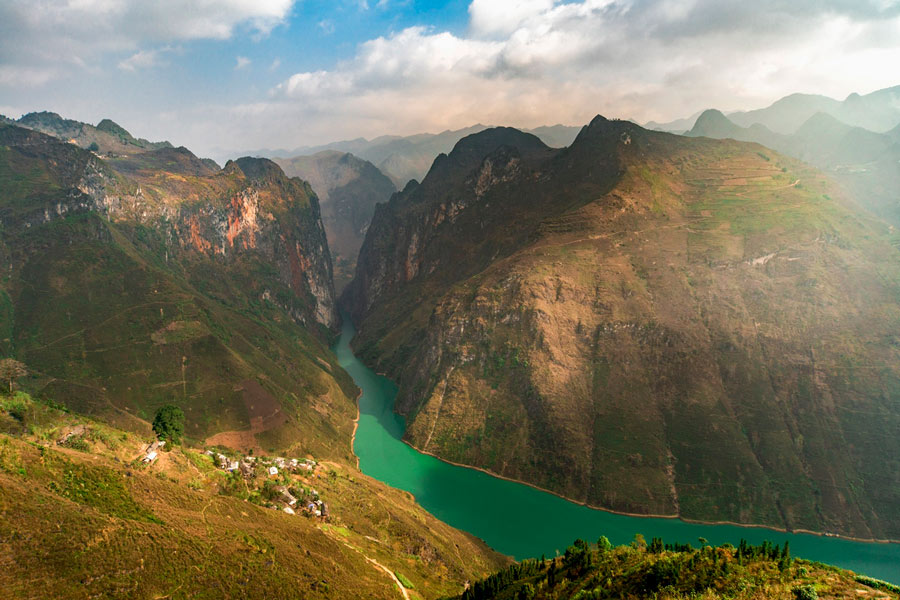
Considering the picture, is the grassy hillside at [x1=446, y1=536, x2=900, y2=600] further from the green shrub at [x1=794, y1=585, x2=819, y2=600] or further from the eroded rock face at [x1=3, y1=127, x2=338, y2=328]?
the eroded rock face at [x1=3, y1=127, x2=338, y2=328]

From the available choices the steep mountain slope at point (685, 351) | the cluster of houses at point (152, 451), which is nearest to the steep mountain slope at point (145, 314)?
the cluster of houses at point (152, 451)

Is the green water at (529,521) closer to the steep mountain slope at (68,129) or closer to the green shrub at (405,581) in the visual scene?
the green shrub at (405,581)

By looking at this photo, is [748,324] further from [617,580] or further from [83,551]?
[83,551]

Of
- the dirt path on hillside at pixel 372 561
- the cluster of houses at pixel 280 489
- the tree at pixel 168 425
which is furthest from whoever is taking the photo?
the tree at pixel 168 425

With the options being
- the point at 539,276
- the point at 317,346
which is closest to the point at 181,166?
the point at 317,346

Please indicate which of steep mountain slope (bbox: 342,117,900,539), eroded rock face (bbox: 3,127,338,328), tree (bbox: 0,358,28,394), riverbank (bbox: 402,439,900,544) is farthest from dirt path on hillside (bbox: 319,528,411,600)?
eroded rock face (bbox: 3,127,338,328)

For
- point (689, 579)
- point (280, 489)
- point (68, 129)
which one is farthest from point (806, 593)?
point (68, 129)
